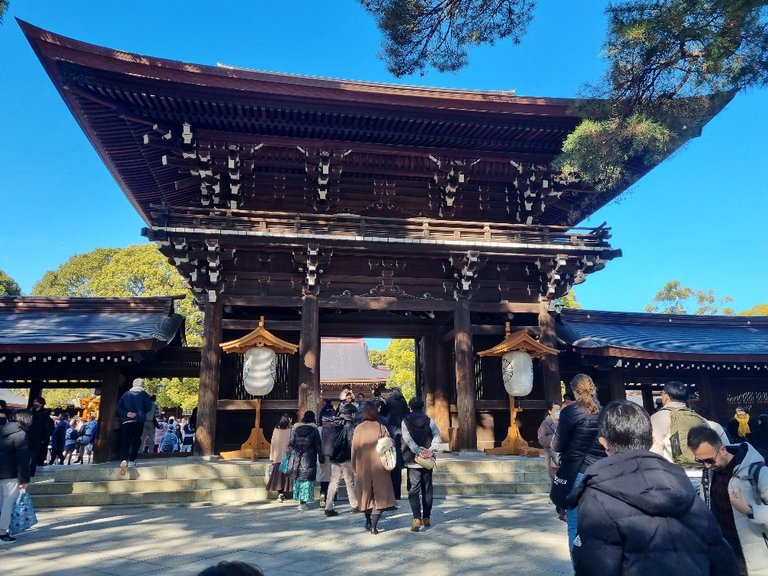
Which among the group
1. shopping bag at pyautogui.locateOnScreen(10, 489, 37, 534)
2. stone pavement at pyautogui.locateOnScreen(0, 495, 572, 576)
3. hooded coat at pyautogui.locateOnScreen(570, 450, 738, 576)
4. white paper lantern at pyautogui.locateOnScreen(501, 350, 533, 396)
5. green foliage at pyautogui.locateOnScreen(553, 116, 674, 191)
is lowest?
stone pavement at pyautogui.locateOnScreen(0, 495, 572, 576)

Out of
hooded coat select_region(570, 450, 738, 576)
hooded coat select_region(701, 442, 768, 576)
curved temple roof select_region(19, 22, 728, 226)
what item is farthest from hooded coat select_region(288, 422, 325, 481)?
curved temple roof select_region(19, 22, 728, 226)

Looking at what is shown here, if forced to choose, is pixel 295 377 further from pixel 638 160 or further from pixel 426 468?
pixel 638 160

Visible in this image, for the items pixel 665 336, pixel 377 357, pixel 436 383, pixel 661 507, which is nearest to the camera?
pixel 661 507

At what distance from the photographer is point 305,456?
7.20 m

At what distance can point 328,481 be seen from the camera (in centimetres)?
744

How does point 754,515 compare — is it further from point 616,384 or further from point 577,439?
point 616,384

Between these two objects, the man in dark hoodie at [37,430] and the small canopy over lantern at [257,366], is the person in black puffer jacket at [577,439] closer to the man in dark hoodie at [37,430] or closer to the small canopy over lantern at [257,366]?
the small canopy over lantern at [257,366]

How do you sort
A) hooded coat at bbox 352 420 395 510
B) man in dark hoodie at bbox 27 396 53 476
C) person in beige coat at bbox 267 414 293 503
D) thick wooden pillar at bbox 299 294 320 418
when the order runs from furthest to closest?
thick wooden pillar at bbox 299 294 320 418 → man in dark hoodie at bbox 27 396 53 476 → person in beige coat at bbox 267 414 293 503 → hooded coat at bbox 352 420 395 510

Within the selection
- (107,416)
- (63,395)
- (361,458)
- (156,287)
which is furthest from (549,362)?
(63,395)

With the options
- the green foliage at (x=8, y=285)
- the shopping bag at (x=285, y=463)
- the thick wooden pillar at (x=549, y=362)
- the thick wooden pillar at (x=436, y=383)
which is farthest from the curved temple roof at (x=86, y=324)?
the green foliage at (x=8, y=285)

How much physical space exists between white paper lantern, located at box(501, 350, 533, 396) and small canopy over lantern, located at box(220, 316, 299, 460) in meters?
4.80

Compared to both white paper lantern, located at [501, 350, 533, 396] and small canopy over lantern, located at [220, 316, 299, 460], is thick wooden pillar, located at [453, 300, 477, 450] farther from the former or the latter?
small canopy over lantern, located at [220, 316, 299, 460]

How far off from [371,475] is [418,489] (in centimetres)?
59

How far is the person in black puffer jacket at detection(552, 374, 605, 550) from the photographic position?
12.1ft
